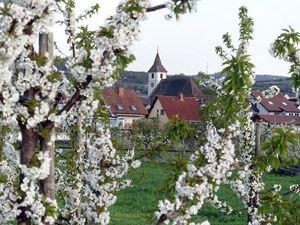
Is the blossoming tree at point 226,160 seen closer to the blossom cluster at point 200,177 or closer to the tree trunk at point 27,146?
the blossom cluster at point 200,177

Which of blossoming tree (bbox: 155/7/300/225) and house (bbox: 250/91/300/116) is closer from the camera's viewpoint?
blossoming tree (bbox: 155/7/300/225)

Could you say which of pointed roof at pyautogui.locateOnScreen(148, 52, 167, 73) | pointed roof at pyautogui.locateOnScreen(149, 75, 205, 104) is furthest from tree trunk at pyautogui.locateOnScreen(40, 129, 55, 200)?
pointed roof at pyautogui.locateOnScreen(148, 52, 167, 73)

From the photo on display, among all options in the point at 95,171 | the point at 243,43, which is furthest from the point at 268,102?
the point at 95,171

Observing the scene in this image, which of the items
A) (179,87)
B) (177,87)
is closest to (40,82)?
(179,87)

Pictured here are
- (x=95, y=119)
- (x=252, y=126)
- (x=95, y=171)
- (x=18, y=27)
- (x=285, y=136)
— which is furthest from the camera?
(x=252, y=126)

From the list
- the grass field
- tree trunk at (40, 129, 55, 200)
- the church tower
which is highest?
Result: the church tower

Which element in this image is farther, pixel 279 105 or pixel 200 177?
pixel 279 105

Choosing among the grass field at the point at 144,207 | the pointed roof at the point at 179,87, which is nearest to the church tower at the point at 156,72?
the pointed roof at the point at 179,87

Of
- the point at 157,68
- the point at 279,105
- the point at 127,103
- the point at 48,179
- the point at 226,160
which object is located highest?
the point at 157,68

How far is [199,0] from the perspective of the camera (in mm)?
3207

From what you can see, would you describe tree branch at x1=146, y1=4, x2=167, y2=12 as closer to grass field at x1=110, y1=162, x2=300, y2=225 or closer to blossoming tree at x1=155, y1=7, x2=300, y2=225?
blossoming tree at x1=155, y1=7, x2=300, y2=225

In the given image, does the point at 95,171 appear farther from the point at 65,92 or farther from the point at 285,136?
the point at 285,136

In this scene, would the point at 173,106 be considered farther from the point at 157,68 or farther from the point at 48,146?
the point at 48,146

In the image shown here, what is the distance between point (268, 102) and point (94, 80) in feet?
202
